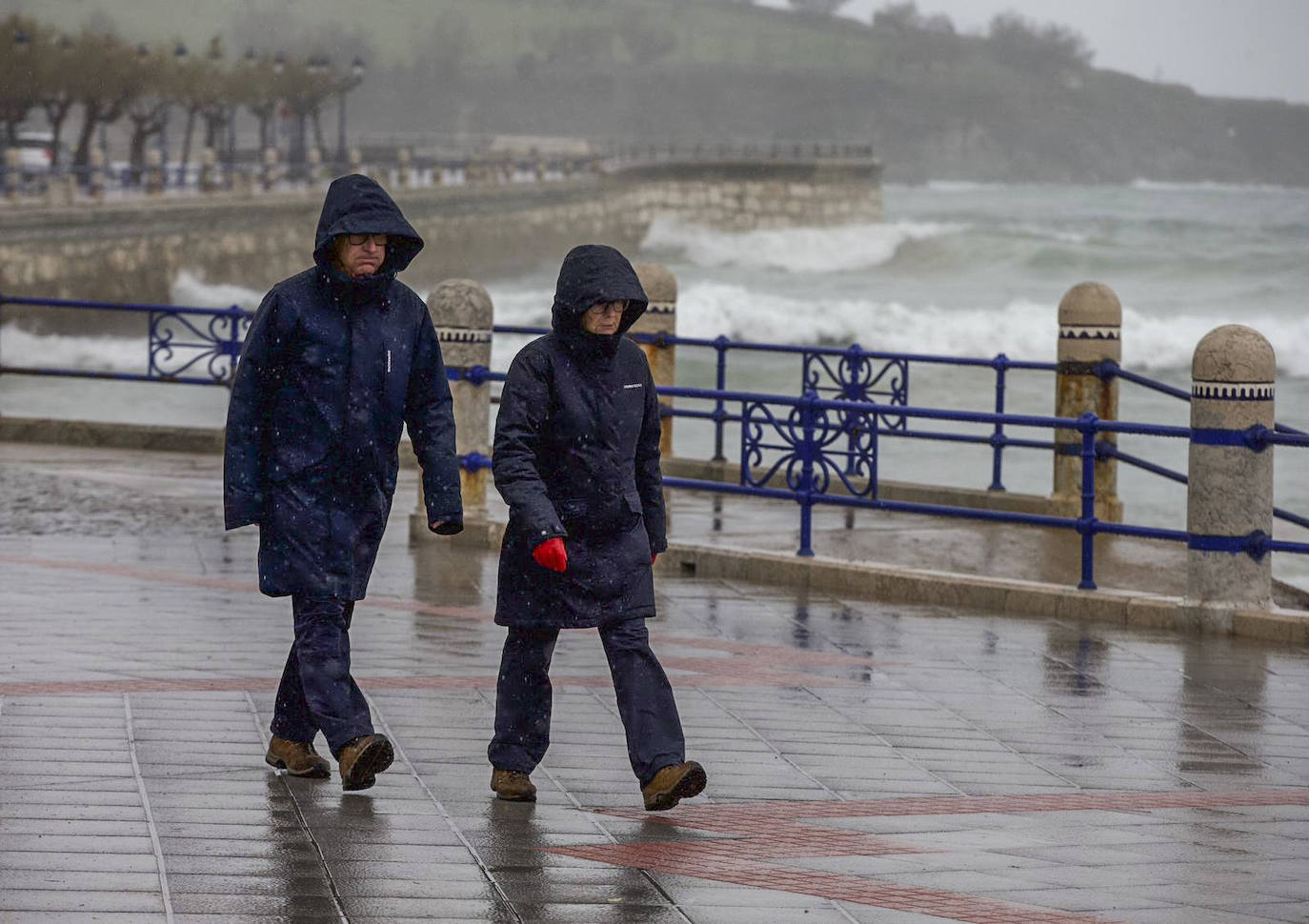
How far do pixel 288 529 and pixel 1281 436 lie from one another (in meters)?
5.35

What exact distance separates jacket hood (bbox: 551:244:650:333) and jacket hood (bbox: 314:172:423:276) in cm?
43

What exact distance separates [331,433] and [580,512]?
72cm

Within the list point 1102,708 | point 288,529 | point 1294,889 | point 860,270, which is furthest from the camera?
point 860,270

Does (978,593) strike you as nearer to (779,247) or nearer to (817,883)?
(817,883)

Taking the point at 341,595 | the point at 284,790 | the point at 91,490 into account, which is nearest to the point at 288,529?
the point at 341,595

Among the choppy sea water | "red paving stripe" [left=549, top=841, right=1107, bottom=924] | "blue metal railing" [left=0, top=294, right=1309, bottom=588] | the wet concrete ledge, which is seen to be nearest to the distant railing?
the choppy sea water

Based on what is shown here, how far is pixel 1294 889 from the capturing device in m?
5.36

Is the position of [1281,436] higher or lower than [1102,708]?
higher

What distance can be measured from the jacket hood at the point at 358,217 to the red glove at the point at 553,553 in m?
0.85

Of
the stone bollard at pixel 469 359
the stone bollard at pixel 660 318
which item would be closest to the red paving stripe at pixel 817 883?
the stone bollard at pixel 469 359

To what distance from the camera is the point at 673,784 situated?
5.89 meters

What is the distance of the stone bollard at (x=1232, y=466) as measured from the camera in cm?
988

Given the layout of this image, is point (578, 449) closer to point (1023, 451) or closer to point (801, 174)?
point (1023, 451)

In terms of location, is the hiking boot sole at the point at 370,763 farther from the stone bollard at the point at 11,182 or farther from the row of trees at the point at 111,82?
the row of trees at the point at 111,82
